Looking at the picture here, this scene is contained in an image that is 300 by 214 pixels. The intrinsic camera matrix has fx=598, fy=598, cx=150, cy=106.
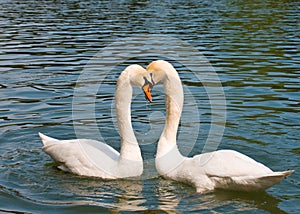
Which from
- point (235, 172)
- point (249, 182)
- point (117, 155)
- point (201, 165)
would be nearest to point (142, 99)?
point (117, 155)

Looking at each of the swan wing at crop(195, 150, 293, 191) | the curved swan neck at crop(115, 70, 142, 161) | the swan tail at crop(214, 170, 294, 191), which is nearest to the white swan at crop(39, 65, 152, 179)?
the curved swan neck at crop(115, 70, 142, 161)

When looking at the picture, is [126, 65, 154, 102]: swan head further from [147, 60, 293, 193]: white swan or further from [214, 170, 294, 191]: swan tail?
[214, 170, 294, 191]: swan tail

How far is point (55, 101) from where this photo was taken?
41.8ft

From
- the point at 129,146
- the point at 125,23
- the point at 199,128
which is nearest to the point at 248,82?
the point at 199,128

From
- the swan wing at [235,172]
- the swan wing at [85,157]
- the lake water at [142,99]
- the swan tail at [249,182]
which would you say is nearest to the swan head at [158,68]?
Answer: the swan wing at [235,172]

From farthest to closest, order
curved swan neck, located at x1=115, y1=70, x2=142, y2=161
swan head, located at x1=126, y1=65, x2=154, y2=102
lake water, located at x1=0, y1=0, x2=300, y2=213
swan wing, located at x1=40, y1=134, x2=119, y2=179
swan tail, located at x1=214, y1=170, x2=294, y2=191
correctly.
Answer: swan wing, located at x1=40, y1=134, x2=119, y2=179 → curved swan neck, located at x1=115, y1=70, x2=142, y2=161 → swan head, located at x1=126, y1=65, x2=154, y2=102 → lake water, located at x1=0, y1=0, x2=300, y2=213 → swan tail, located at x1=214, y1=170, x2=294, y2=191

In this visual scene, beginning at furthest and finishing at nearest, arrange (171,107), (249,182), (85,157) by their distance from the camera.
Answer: (171,107), (85,157), (249,182)

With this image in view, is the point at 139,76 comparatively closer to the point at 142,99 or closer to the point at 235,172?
the point at 235,172

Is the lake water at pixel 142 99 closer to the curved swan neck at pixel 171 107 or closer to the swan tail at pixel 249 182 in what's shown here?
the swan tail at pixel 249 182

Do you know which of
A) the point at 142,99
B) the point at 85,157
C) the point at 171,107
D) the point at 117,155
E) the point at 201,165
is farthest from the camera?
the point at 142,99

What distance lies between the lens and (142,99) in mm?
12750

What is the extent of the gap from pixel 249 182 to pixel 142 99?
5.56 m

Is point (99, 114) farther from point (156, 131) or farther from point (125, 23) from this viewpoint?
point (125, 23)

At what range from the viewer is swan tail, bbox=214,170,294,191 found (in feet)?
23.8
